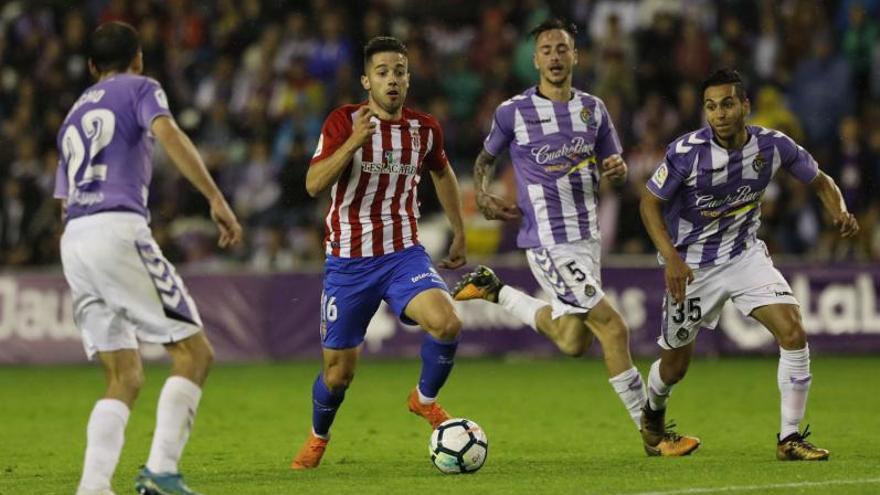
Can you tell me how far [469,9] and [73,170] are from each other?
1483 cm

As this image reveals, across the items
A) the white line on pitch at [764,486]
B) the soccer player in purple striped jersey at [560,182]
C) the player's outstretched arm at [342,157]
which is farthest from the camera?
the soccer player in purple striped jersey at [560,182]

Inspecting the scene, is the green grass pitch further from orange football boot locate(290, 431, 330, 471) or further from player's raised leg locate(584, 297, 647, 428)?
player's raised leg locate(584, 297, 647, 428)

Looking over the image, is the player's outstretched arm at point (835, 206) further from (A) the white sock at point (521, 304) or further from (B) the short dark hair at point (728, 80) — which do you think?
(A) the white sock at point (521, 304)

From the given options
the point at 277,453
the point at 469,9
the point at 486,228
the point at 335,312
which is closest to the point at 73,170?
the point at 335,312

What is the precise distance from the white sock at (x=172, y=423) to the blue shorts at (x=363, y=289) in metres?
1.94

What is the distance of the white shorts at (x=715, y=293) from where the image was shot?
8828 mm

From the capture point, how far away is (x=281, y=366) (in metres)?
16.8

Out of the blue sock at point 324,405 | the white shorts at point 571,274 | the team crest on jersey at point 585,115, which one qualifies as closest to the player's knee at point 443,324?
the blue sock at point 324,405

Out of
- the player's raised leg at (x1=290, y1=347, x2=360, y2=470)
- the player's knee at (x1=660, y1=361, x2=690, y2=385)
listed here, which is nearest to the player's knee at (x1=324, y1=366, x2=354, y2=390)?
the player's raised leg at (x1=290, y1=347, x2=360, y2=470)

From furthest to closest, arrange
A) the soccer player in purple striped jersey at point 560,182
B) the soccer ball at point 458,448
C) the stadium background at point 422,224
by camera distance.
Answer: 1. the stadium background at point 422,224
2. the soccer player in purple striped jersey at point 560,182
3. the soccer ball at point 458,448

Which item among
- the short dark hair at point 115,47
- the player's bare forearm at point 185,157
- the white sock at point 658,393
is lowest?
the white sock at point 658,393

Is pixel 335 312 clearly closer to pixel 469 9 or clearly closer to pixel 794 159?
pixel 794 159

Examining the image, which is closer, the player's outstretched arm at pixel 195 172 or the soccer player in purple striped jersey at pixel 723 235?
the player's outstretched arm at pixel 195 172

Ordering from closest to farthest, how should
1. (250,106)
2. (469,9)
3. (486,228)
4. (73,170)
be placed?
1. (73,170)
2. (486,228)
3. (250,106)
4. (469,9)
